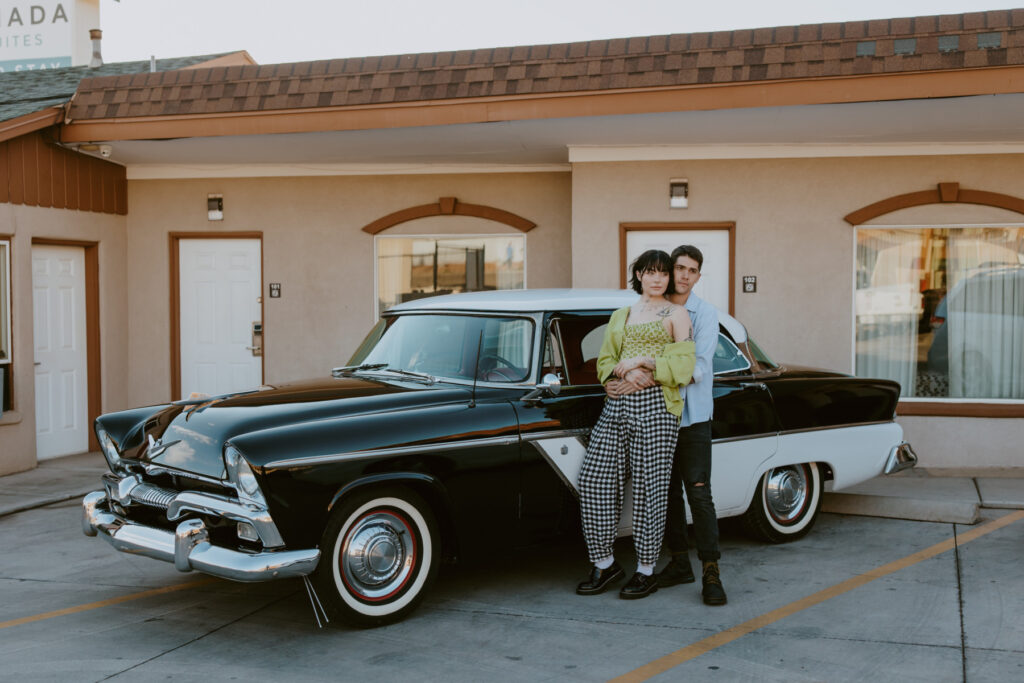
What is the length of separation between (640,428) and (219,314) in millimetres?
6849

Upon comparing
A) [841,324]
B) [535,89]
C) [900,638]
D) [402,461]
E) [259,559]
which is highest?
[535,89]

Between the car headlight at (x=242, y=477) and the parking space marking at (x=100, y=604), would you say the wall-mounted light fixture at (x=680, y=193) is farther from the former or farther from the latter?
the car headlight at (x=242, y=477)

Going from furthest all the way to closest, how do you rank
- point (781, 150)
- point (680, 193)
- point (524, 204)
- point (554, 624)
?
1. point (524, 204)
2. point (680, 193)
3. point (781, 150)
4. point (554, 624)

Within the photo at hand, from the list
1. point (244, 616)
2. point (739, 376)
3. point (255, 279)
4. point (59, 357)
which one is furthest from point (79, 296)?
point (739, 376)

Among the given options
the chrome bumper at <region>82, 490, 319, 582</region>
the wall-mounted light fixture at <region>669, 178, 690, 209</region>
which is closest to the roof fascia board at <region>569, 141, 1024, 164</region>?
the wall-mounted light fixture at <region>669, 178, 690, 209</region>

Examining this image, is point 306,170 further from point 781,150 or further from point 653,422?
point 653,422

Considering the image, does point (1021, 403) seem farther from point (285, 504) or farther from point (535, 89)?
point (285, 504)

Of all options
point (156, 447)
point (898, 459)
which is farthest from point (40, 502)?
point (898, 459)

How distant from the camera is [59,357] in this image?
1009 cm

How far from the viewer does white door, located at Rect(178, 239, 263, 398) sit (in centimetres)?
1086

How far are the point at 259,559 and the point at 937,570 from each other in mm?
3928

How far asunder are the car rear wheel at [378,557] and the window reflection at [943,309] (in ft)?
19.2

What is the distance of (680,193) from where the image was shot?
30.9 ft

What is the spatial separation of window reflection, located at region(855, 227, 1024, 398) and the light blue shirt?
15.0ft
